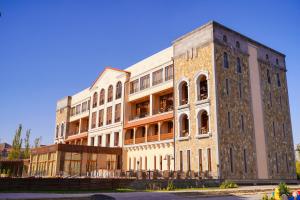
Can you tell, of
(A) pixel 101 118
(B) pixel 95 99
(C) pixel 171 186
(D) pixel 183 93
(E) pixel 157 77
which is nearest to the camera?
(C) pixel 171 186

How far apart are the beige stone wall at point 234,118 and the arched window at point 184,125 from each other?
4.61 m

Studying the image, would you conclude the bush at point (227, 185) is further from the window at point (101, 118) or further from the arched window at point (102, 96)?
the arched window at point (102, 96)

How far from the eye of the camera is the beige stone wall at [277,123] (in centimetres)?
3316

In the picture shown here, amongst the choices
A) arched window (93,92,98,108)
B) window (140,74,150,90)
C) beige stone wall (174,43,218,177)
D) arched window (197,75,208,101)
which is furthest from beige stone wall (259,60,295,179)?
arched window (93,92,98,108)

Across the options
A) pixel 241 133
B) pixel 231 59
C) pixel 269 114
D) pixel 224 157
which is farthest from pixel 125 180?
pixel 269 114

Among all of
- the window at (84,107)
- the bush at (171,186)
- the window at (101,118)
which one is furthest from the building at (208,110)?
the window at (84,107)

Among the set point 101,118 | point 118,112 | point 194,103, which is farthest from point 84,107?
point 194,103

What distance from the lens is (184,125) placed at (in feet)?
108

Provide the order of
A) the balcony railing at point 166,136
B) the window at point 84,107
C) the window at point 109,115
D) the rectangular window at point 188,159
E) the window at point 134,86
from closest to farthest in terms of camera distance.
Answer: the rectangular window at point 188,159 < the balcony railing at point 166,136 < the window at point 134,86 < the window at point 109,115 < the window at point 84,107

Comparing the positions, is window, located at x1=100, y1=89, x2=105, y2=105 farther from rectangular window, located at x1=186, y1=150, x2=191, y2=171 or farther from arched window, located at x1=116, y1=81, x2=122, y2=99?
rectangular window, located at x1=186, y1=150, x2=191, y2=171

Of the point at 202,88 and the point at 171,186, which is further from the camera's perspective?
the point at 202,88

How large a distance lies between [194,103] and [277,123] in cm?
1192

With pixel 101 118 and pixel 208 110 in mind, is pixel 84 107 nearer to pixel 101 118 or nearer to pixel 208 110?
→ pixel 101 118

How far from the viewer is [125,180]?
73.0 feet
